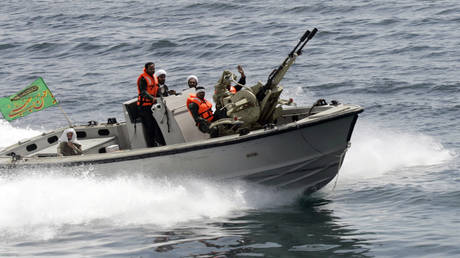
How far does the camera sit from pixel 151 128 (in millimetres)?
13445

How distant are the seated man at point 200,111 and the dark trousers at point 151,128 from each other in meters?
1.09

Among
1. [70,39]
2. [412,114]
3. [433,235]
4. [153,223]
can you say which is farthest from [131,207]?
[70,39]

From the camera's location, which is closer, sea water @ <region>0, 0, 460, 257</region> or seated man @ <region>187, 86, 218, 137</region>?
sea water @ <region>0, 0, 460, 257</region>

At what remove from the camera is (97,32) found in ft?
107

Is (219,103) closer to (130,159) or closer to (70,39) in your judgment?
(130,159)

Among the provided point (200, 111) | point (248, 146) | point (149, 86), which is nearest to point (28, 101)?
point (149, 86)

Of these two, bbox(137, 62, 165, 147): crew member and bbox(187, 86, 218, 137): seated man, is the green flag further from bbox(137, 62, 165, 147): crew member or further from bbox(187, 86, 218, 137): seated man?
bbox(187, 86, 218, 137): seated man

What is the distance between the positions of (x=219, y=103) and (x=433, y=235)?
14.5 ft

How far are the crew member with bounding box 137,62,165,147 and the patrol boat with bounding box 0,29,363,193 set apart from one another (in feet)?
1.42

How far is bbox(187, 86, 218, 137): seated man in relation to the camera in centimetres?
1249

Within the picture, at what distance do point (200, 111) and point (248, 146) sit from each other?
1158 mm

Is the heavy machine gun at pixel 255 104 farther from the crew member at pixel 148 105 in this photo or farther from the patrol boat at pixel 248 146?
the crew member at pixel 148 105

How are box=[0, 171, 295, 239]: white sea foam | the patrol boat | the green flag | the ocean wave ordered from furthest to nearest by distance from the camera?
the ocean wave
the green flag
box=[0, 171, 295, 239]: white sea foam
the patrol boat

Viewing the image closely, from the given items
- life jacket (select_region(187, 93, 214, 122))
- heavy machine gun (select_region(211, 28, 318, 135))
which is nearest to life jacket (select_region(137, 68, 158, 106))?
life jacket (select_region(187, 93, 214, 122))
